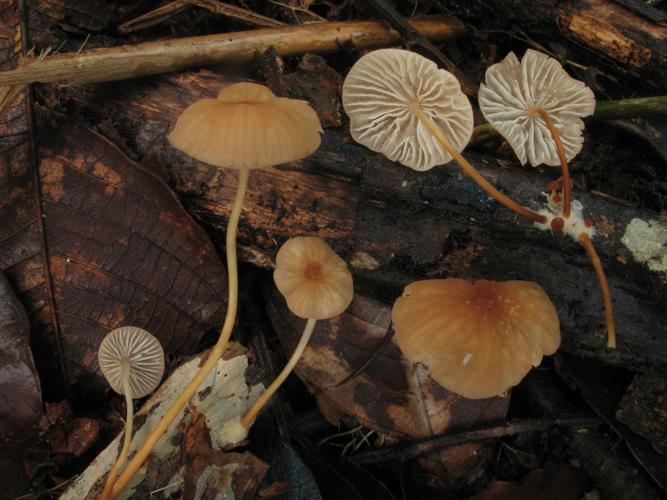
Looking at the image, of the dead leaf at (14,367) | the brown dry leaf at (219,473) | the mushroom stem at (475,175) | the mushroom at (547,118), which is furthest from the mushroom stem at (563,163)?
the dead leaf at (14,367)

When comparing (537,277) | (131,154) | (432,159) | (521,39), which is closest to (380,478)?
(537,277)

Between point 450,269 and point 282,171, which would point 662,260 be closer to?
point 450,269

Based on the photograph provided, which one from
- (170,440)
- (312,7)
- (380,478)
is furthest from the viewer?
(312,7)

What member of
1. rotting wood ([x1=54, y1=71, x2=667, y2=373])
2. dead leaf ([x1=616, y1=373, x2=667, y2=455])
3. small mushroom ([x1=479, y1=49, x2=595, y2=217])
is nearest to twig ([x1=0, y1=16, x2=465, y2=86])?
rotting wood ([x1=54, y1=71, x2=667, y2=373])

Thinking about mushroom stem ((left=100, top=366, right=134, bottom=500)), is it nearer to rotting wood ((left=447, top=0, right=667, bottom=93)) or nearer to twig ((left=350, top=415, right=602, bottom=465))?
twig ((left=350, top=415, right=602, bottom=465))

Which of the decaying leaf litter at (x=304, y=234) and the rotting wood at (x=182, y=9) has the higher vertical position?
the rotting wood at (x=182, y=9)

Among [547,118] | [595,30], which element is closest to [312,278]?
[547,118]

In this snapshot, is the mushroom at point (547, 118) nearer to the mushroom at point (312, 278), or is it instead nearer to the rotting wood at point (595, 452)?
the rotting wood at point (595, 452)
